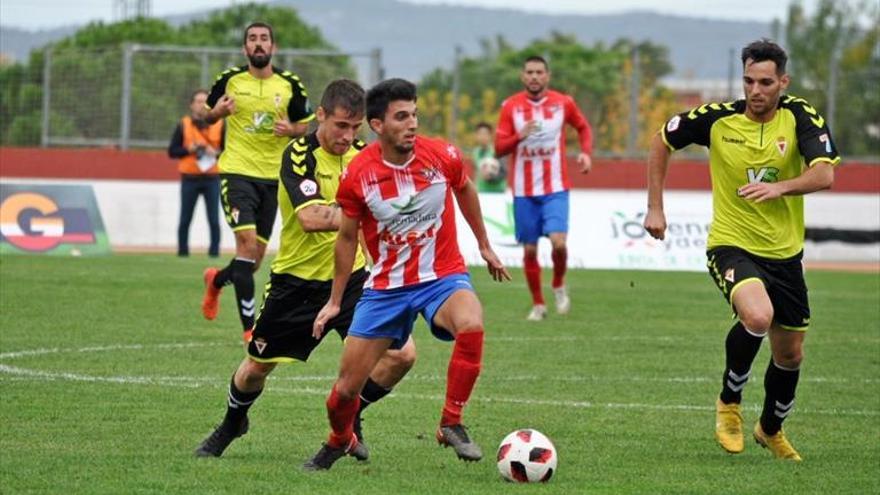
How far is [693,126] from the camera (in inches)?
369

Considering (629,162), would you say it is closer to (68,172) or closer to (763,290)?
(68,172)

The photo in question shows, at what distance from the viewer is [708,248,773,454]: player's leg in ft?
29.0

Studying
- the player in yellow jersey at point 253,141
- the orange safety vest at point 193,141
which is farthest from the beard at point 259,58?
the orange safety vest at point 193,141

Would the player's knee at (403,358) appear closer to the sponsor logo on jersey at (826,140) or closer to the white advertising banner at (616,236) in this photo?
the sponsor logo on jersey at (826,140)

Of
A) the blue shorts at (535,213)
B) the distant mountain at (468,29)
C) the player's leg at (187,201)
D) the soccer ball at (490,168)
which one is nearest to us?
the blue shorts at (535,213)

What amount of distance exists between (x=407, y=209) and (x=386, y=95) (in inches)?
21.2

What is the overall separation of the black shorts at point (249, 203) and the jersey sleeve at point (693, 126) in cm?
476

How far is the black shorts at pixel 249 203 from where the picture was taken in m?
13.4

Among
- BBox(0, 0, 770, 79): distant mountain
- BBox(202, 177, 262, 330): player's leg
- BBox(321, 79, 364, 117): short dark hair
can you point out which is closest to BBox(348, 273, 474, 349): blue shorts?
BBox(321, 79, 364, 117): short dark hair

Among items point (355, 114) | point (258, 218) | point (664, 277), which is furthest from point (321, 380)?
point (664, 277)

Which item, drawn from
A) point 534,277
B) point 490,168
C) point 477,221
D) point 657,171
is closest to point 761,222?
point 657,171

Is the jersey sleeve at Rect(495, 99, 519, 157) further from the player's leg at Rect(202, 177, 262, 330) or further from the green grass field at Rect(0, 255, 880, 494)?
the player's leg at Rect(202, 177, 262, 330)

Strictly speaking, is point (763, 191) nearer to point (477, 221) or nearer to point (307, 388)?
point (477, 221)

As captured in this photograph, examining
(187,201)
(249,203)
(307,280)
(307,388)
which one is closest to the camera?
(307,280)
